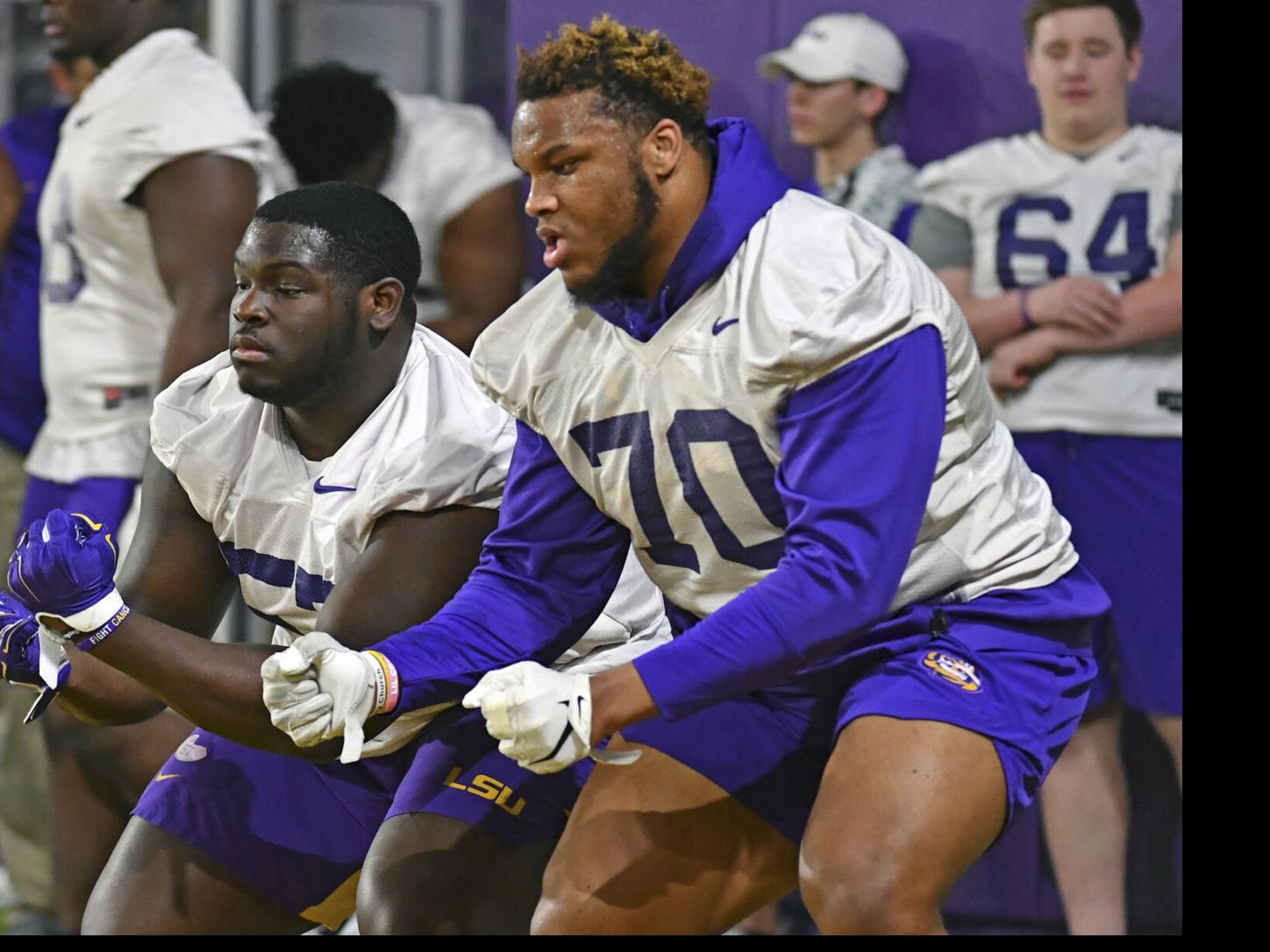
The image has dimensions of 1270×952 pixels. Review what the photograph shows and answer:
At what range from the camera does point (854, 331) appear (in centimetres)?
240

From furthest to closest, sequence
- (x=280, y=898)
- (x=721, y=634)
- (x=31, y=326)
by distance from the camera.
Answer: (x=31, y=326), (x=280, y=898), (x=721, y=634)

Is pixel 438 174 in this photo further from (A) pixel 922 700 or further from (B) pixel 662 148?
(A) pixel 922 700

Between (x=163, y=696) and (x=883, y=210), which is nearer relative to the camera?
(x=163, y=696)

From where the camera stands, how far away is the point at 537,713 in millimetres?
2287

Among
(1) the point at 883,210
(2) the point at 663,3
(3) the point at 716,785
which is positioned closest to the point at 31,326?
(2) the point at 663,3

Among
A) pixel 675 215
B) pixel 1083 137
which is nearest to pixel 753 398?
pixel 675 215

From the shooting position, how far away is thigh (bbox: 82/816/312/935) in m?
2.81

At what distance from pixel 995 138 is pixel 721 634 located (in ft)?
6.75

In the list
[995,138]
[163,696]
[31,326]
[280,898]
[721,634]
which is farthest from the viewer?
[31,326]

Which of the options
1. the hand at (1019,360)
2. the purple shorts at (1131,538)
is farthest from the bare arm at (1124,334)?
the purple shorts at (1131,538)

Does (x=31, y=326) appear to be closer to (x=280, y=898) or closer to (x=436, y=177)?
(x=436, y=177)

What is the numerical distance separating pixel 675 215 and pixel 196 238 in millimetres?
1732

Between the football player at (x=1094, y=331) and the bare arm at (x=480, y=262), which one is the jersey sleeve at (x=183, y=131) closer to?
the bare arm at (x=480, y=262)

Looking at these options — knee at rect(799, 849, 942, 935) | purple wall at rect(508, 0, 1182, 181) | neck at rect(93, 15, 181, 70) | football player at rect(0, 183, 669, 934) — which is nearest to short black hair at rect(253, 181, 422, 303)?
football player at rect(0, 183, 669, 934)
